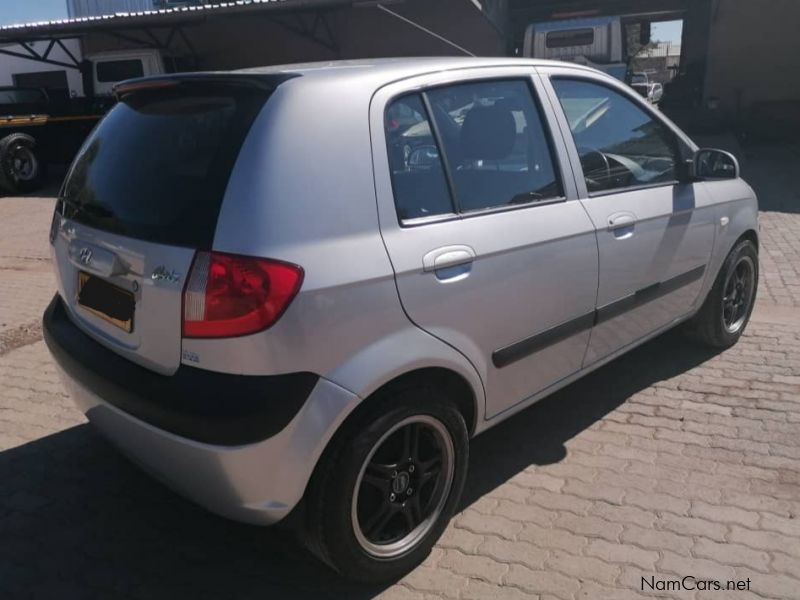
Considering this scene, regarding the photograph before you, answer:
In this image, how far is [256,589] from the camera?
2.54 m

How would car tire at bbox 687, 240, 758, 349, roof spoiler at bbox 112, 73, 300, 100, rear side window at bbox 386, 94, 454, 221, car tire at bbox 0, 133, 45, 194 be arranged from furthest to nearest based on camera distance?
car tire at bbox 0, 133, 45, 194, car tire at bbox 687, 240, 758, 349, rear side window at bbox 386, 94, 454, 221, roof spoiler at bbox 112, 73, 300, 100

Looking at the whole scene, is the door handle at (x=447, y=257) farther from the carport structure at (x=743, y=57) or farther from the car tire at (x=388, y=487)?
the carport structure at (x=743, y=57)

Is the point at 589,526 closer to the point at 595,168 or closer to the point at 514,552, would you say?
the point at 514,552

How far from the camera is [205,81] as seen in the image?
2459 mm

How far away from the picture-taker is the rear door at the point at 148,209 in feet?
7.22

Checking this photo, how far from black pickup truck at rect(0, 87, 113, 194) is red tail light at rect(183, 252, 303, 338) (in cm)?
1228


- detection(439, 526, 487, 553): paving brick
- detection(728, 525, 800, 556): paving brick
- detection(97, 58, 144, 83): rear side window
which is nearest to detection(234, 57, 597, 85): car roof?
detection(439, 526, 487, 553): paving brick

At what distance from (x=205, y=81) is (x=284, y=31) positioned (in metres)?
14.8

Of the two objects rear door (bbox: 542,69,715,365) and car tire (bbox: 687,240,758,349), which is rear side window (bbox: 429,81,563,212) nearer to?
rear door (bbox: 542,69,715,365)

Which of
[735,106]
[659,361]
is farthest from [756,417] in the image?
[735,106]

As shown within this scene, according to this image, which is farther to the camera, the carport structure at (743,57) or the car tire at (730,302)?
the carport structure at (743,57)

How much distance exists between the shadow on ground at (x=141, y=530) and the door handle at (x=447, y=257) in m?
1.05

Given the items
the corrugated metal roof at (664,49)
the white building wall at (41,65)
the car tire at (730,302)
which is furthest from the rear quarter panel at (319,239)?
the corrugated metal roof at (664,49)

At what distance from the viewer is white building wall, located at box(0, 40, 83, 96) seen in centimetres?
1819
